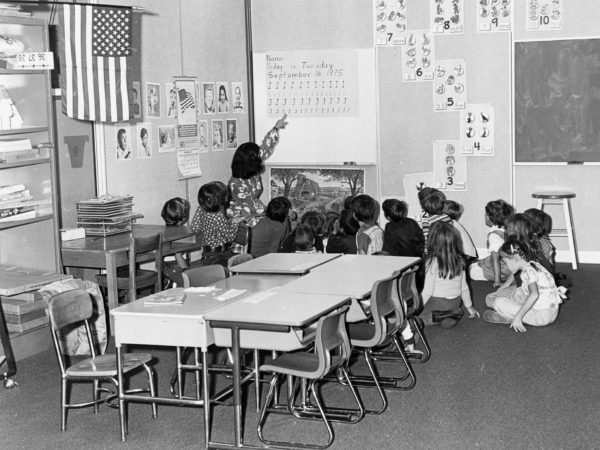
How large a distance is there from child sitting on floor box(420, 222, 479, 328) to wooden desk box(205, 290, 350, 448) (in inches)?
89.2

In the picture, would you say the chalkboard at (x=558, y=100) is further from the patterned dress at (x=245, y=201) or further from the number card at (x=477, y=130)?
the patterned dress at (x=245, y=201)

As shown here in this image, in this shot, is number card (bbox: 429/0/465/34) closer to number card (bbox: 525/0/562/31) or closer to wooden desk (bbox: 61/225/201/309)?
number card (bbox: 525/0/562/31)

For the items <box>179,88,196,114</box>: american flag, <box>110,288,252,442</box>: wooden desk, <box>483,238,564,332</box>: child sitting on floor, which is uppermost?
<box>179,88,196,114</box>: american flag

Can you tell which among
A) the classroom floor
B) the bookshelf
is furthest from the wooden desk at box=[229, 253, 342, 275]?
the bookshelf

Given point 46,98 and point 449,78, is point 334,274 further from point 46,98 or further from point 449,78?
point 449,78

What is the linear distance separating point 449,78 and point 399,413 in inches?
218

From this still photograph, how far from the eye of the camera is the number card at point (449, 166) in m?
10.3

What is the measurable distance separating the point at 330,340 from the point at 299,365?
224 mm

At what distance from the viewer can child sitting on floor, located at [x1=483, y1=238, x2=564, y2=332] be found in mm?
7297

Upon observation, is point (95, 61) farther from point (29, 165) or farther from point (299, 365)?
point (299, 365)

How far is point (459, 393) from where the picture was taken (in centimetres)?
579

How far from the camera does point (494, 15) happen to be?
9961mm

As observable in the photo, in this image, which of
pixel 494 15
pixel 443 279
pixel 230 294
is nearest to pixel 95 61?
pixel 230 294

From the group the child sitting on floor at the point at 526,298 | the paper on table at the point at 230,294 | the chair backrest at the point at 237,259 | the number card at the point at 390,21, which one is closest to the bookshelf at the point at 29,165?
the chair backrest at the point at 237,259
